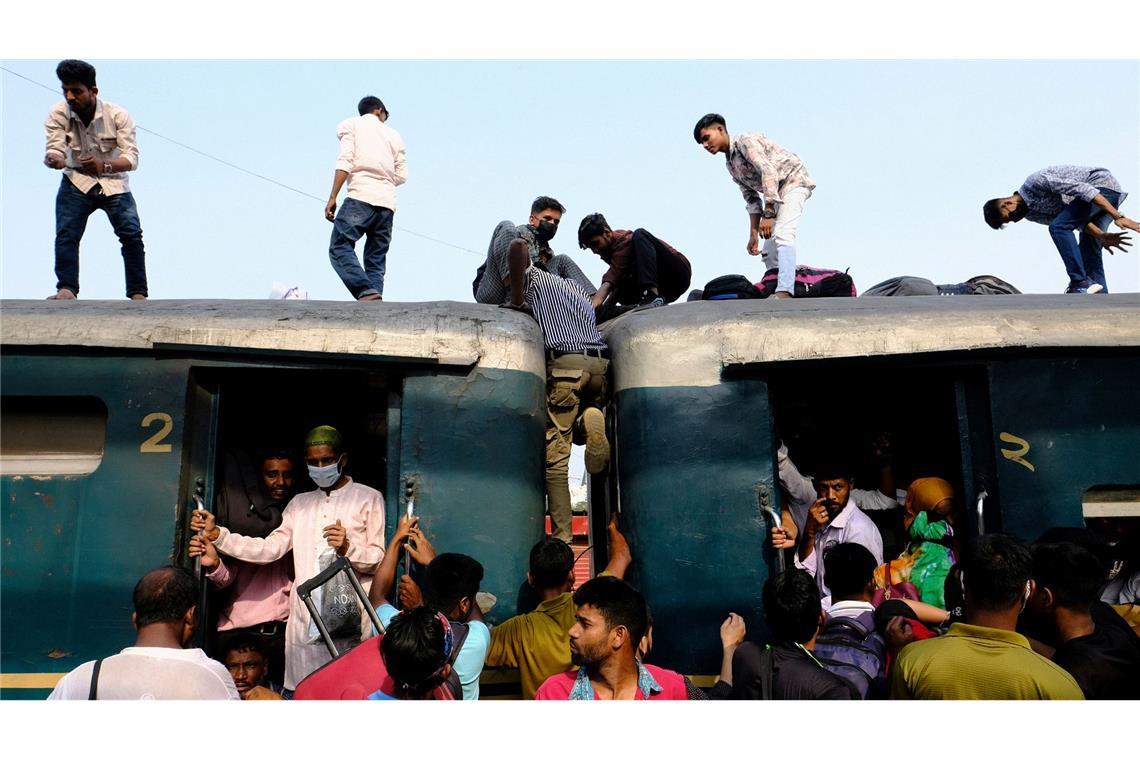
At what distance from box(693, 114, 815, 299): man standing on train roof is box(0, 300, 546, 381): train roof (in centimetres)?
237

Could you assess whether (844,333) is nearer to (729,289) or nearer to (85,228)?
(729,289)

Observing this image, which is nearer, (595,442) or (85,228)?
(595,442)

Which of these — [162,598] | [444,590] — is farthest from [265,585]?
[162,598]

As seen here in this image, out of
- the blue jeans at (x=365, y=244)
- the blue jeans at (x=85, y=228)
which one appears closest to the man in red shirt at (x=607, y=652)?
the blue jeans at (x=365, y=244)

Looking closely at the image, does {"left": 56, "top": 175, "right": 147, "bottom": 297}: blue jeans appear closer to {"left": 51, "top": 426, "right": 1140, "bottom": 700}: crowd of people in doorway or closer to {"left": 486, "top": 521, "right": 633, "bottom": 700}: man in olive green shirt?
{"left": 51, "top": 426, "right": 1140, "bottom": 700}: crowd of people in doorway

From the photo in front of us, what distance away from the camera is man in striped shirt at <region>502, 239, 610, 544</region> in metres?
5.56

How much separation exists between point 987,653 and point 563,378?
8.91 feet

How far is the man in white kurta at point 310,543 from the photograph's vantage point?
4953 mm

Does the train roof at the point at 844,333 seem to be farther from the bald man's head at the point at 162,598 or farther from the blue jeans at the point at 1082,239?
the bald man's head at the point at 162,598

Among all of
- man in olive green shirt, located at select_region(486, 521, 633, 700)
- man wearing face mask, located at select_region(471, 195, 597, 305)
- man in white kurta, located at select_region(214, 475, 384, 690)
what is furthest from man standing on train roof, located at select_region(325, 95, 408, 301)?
man in olive green shirt, located at select_region(486, 521, 633, 700)

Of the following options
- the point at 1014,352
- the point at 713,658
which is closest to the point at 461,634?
the point at 713,658

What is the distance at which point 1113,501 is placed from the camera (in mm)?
5113

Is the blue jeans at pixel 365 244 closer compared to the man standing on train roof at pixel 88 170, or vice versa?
the man standing on train roof at pixel 88 170

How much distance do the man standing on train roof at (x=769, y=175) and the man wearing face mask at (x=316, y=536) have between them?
9.93 feet
